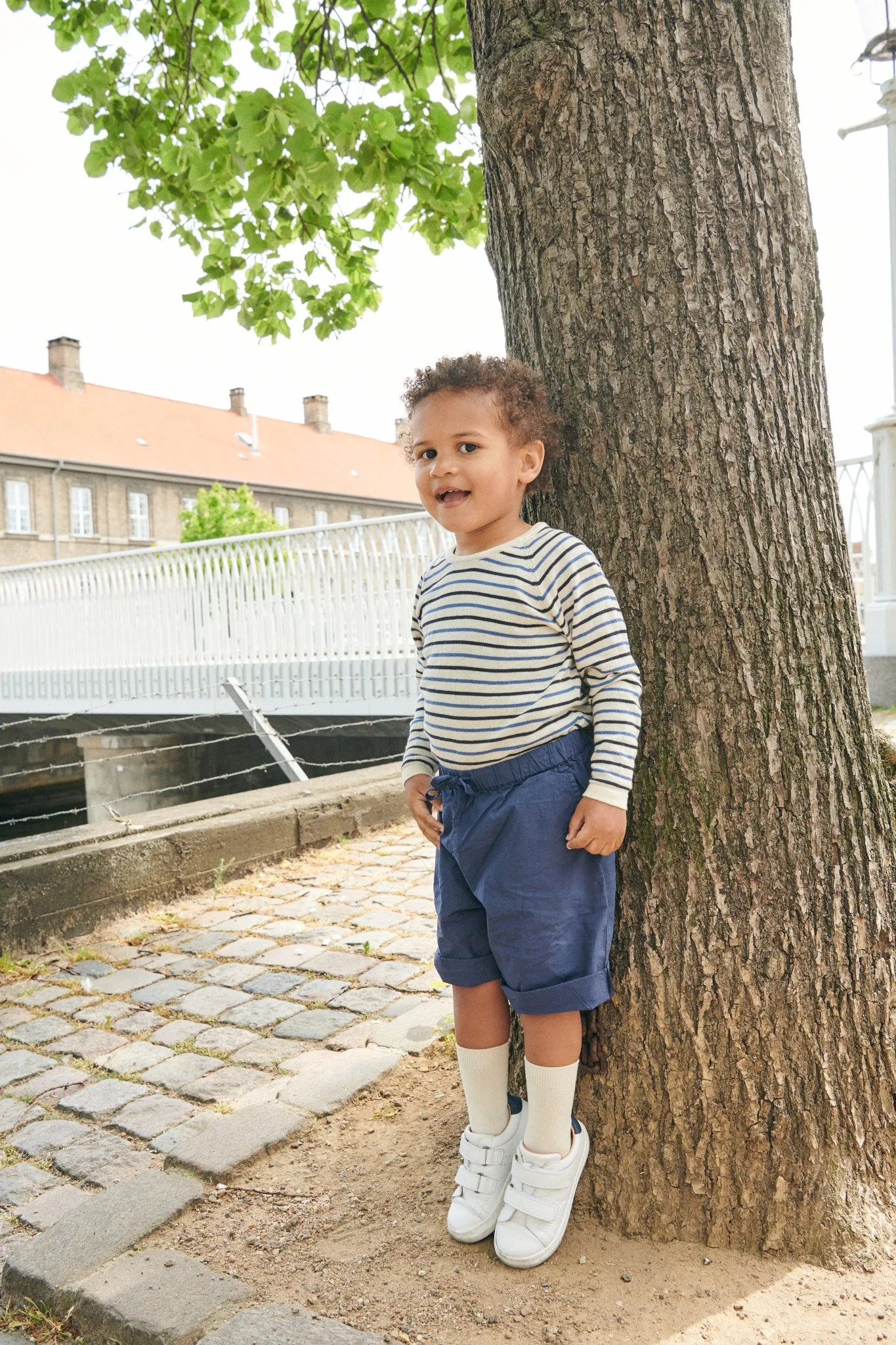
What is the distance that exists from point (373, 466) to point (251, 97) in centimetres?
6141

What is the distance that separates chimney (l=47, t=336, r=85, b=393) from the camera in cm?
5144

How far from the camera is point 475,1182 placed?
2.34 meters

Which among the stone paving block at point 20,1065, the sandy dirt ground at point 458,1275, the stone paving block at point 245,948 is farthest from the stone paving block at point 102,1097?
the stone paving block at point 245,948

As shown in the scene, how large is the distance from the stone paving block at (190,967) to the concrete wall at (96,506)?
128 feet

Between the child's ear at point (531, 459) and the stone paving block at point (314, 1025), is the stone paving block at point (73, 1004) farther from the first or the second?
the child's ear at point (531, 459)

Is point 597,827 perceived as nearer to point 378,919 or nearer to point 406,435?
point 406,435

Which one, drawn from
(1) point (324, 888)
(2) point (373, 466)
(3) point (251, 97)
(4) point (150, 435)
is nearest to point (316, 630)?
(1) point (324, 888)

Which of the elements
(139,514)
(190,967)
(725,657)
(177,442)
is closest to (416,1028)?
(190,967)

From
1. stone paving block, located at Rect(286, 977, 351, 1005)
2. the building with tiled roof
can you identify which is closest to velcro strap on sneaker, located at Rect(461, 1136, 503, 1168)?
stone paving block, located at Rect(286, 977, 351, 1005)

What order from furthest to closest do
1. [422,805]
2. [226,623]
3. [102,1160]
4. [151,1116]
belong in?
[226,623], [151,1116], [102,1160], [422,805]

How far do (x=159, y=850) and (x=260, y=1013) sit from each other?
1.67 meters

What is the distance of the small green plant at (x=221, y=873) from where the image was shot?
5719 mm

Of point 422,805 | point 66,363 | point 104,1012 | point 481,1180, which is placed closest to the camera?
point 481,1180

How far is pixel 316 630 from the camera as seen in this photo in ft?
45.2
